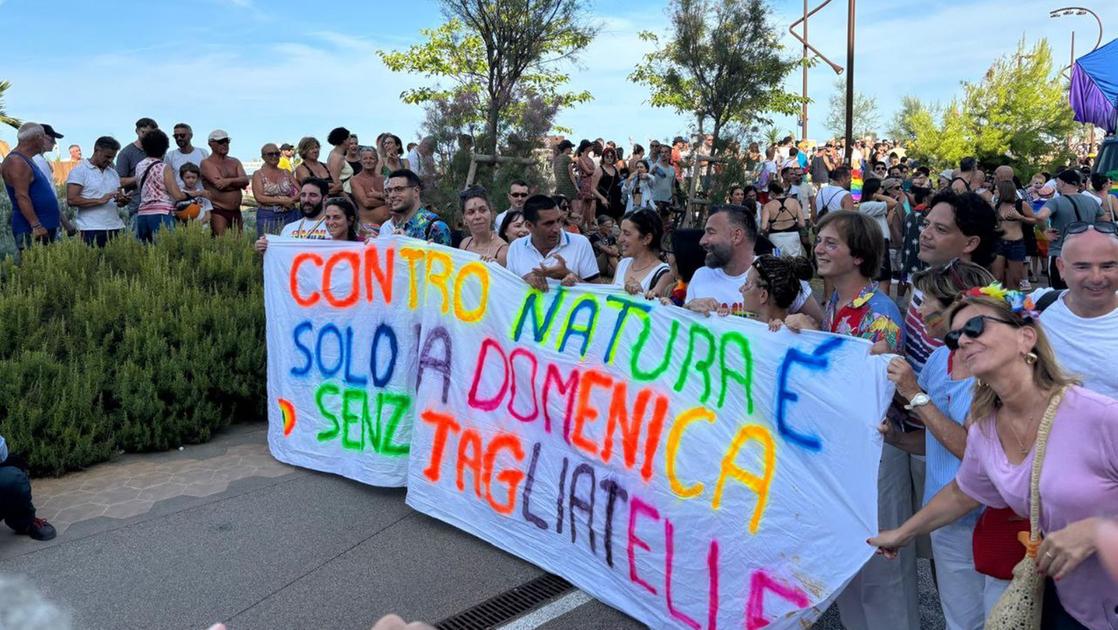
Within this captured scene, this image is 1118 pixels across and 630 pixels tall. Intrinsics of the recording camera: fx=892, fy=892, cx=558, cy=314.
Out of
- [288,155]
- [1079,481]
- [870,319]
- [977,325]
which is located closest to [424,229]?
[870,319]

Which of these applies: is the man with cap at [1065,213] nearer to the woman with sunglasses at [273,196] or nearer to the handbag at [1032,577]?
the woman with sunglasses at [273,196]

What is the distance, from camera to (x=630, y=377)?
13.0 ft

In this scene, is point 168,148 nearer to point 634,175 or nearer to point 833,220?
point 634,175

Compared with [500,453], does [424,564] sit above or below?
below

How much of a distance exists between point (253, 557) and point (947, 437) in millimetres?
3294

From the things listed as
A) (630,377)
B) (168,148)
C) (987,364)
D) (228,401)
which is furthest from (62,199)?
(987,364)

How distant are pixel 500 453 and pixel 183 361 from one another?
294cm

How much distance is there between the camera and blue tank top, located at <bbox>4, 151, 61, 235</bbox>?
26.8 ft

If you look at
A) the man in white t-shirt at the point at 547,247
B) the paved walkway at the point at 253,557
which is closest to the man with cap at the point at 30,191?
the paved walkway at the point at 253,557

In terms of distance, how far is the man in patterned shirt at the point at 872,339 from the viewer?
329 cm

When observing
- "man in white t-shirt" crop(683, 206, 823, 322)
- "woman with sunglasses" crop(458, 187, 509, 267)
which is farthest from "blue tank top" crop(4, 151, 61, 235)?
"man in white t-shirt" crop(683, 206, 823, 322)

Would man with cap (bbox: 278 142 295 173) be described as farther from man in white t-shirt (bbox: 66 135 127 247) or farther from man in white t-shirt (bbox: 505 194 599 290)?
man in white t-shirt (bbox: 505 194 599 290)

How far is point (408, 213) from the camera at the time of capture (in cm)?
637

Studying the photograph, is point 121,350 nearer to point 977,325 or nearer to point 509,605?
point 509,605
